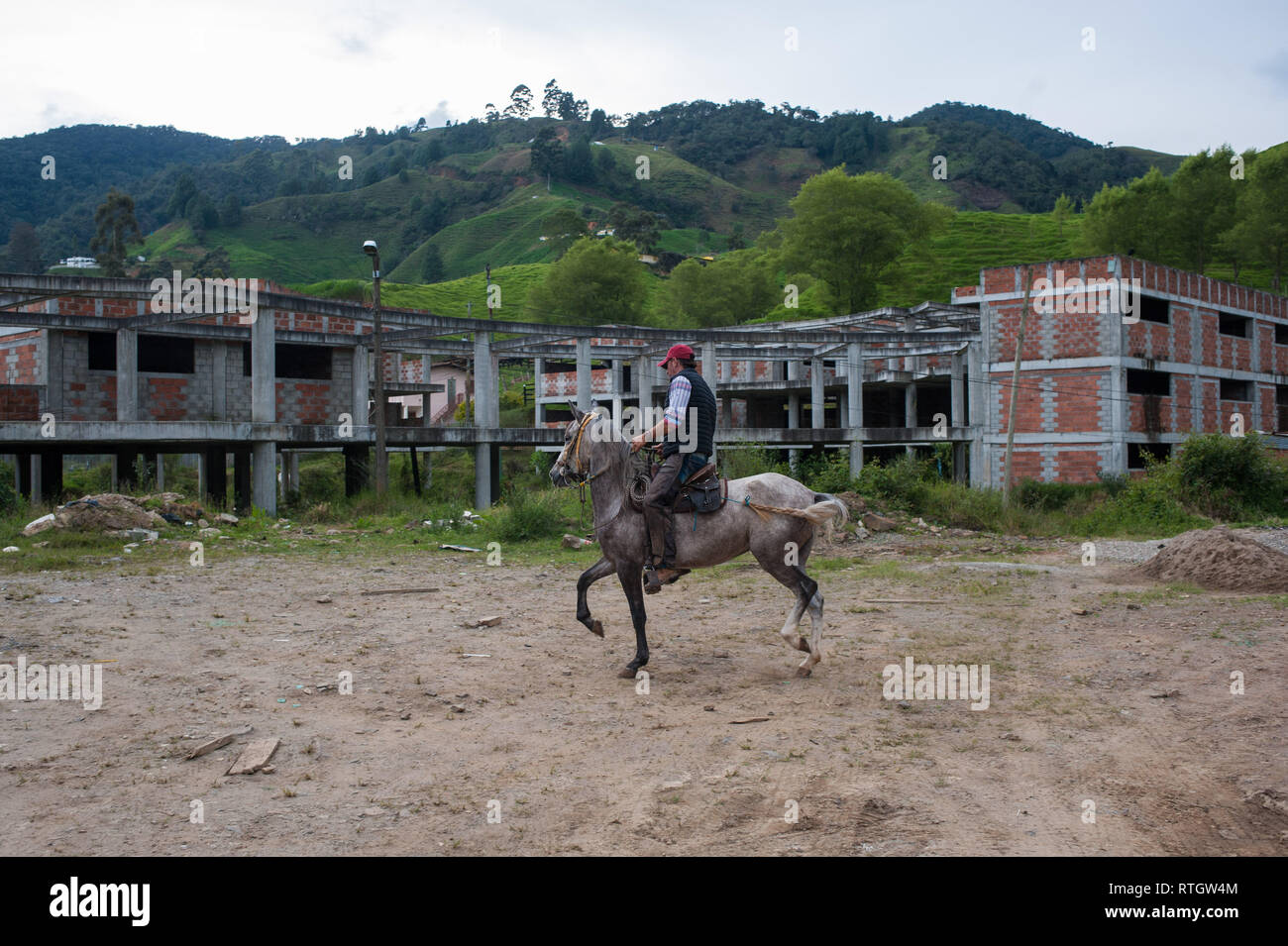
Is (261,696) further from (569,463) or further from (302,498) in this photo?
(302,498)

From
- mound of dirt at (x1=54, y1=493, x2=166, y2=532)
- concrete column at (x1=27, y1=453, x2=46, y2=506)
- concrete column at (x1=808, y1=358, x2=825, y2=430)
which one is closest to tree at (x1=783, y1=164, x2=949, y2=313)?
concrete column at (x1=808, y1=358, x2=825, y2=430)

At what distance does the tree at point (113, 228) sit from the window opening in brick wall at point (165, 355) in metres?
68.7

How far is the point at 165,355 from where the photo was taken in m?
28.2

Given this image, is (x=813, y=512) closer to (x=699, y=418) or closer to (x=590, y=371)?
(x=699, y=418)

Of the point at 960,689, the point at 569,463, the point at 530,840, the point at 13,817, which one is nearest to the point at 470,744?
the point at 530,840

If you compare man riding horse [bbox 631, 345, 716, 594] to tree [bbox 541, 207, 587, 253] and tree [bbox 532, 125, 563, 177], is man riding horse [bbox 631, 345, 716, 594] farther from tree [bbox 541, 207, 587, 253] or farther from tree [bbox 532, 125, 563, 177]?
tree [bbox 532, 125, 563, 177]

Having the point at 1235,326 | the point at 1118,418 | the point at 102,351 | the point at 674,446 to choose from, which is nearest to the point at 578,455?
the point at 674,446

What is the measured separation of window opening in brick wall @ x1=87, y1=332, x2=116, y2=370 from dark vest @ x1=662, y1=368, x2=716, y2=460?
24714 mm

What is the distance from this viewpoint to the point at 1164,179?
217 ft

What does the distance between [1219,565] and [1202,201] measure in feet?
196

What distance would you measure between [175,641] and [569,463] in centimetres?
441

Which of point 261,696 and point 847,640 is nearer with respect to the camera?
point 261,696

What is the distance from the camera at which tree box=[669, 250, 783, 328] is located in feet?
242

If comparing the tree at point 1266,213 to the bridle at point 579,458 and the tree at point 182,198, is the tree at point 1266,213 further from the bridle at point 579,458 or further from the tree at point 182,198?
the tree at point 182,198
